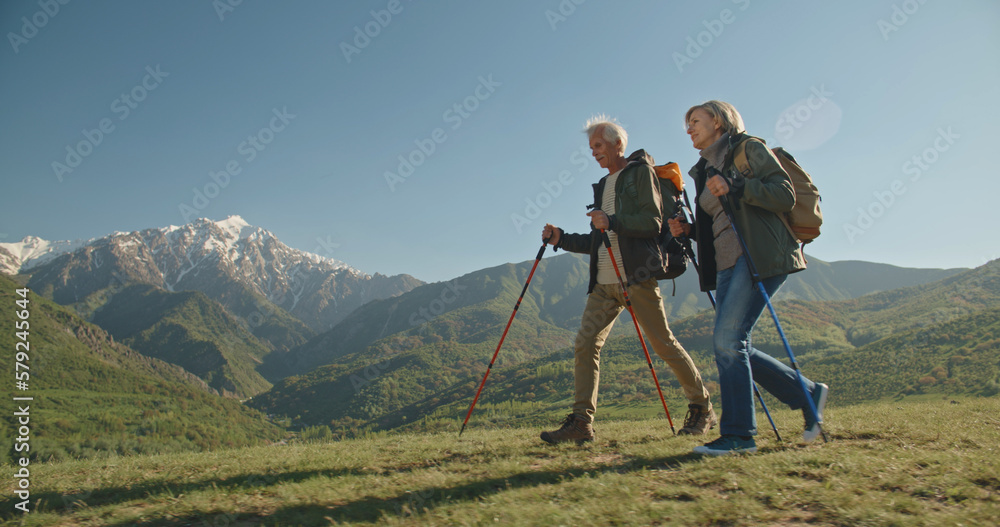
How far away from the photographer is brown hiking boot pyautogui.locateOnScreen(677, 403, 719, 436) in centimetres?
608

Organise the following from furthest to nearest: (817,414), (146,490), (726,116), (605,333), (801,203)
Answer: (605,333) < (726,116) < (817,414) < (801,203) < (146,490)

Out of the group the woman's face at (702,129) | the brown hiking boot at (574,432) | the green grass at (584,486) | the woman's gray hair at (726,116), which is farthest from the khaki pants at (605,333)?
the woman's gray hair at (726,116)

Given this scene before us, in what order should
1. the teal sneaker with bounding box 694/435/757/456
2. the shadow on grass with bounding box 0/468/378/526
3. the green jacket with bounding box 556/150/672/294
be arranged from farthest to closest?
the green jacket with bounding box 556/150/672/294 < the teal sneaker with bounding box 694/435/757/456 < the shadow on grass with bounding box 0/468/378/526

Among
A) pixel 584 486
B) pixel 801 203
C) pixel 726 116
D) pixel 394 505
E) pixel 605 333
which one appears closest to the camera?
pixel 394 505

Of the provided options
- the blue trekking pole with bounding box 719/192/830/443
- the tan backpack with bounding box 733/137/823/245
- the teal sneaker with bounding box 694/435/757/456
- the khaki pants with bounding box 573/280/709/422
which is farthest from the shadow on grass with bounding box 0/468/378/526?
the tan backpack with bounding box 733/137/823/245

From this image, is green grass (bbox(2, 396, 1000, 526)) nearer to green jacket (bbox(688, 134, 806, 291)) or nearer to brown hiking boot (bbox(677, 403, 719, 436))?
brown hiking boot (bbox(677, 403, 719, 436))

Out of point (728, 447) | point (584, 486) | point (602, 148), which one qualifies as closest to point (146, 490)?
point (584, 486)

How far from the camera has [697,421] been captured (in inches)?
244

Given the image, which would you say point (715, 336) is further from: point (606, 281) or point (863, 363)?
point (863, 363)

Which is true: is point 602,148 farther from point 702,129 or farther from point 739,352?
point 739,352

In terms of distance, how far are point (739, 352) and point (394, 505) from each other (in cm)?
364

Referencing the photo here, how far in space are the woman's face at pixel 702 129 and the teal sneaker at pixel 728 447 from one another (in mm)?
3270

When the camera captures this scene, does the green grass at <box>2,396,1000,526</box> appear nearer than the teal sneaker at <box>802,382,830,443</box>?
Yes

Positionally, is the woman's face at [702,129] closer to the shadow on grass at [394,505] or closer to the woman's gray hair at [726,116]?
the woman's gray hair at [726,116]
